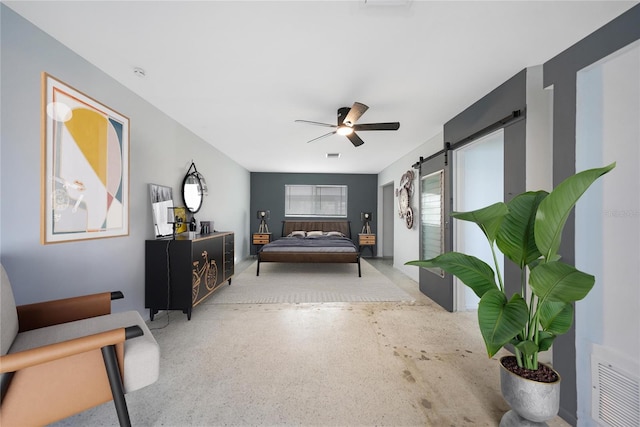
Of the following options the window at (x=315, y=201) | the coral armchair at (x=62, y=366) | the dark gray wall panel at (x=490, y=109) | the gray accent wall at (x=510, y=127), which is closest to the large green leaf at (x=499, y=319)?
the gray accent wall at (x=510, y=127)

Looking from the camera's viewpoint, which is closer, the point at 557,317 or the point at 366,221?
the point at 557,317

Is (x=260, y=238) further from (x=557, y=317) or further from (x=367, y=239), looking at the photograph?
(x=557, y=317)

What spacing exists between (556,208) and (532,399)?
3.09 feet

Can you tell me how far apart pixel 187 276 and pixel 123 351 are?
1.43 metres

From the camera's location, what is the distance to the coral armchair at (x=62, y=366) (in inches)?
38.9

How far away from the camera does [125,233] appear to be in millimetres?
2254

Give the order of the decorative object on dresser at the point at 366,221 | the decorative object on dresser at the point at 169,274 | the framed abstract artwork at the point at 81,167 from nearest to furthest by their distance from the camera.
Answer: the framed abstract artwork at the point at 81,167 < the decorative object on dresser at the point at 169,274 < the decorative object on dresser at the point at 366,221

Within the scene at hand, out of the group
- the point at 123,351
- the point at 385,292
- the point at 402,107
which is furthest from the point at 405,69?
the point at 385,292

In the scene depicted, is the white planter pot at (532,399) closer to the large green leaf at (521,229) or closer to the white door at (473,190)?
the large green leaf at (521,229)

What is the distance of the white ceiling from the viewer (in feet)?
4.55

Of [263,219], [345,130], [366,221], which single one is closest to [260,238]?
[263,219]

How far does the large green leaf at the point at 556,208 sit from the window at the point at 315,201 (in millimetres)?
5703

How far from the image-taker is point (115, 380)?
3.70ft

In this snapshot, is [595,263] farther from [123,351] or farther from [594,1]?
[123,351]
